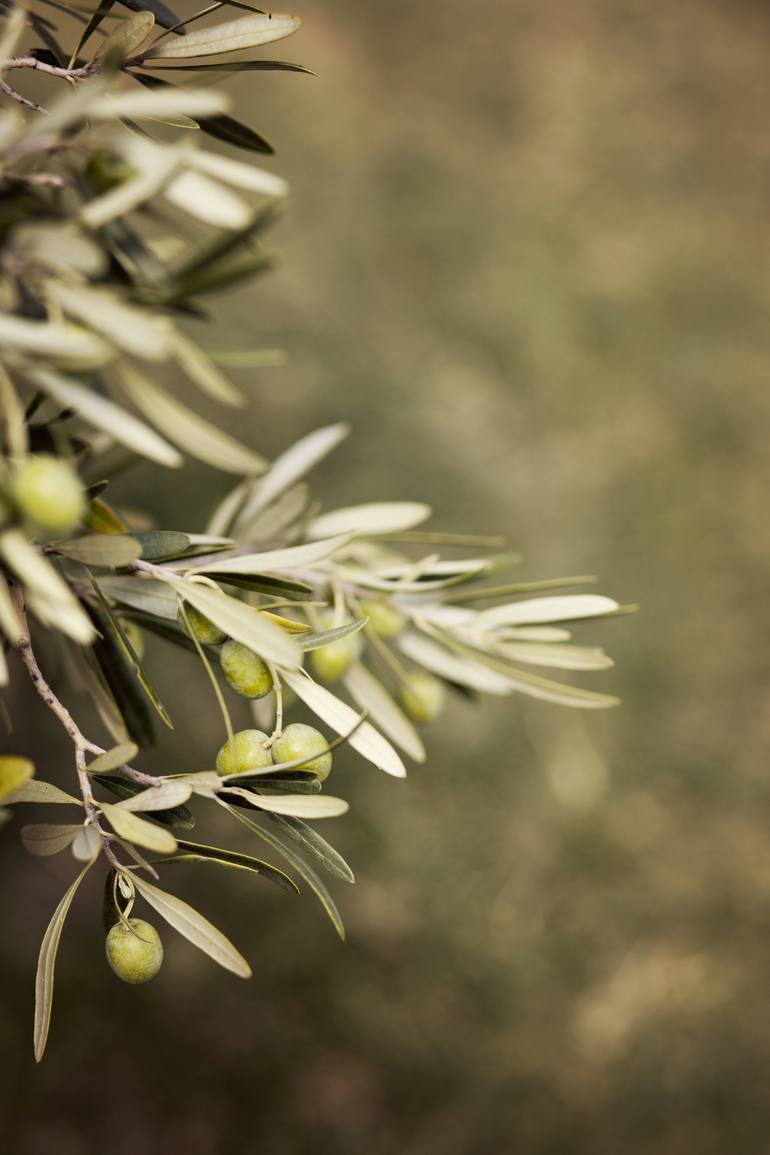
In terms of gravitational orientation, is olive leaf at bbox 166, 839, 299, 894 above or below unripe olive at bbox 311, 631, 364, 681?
below

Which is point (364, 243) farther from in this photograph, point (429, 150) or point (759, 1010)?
point (759, 1010)

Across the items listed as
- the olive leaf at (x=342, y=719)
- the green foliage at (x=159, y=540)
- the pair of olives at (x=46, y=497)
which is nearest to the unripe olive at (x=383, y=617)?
the green foliage at (x=159, y=540)

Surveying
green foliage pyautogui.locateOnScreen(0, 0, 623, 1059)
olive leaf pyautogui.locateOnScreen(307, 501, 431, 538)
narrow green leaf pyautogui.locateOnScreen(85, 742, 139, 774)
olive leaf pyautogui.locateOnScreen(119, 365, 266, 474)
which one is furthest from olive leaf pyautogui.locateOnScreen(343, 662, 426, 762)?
olive leaf pyautogui.locateOnScreen(119, 365, 266, 474)

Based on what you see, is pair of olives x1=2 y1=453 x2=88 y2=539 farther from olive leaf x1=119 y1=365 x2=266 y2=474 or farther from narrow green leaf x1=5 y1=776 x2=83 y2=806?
narrow green leaf x1=5 y1=776 x2=83 y2=806

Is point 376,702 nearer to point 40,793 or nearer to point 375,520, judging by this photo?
point 375,520

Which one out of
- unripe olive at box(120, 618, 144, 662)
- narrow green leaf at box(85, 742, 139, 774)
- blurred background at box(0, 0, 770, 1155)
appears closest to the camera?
narrow green leaf at box(85, 742, 139, 774)

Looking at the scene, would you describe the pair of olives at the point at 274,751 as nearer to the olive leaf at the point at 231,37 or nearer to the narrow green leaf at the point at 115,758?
the narrow green leaf at the point at 115,758

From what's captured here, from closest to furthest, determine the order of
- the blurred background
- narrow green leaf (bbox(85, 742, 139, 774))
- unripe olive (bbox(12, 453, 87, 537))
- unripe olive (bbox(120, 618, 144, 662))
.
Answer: unripe olive (bbox(12, 453, 87, 537)) < narrow green leaf (bbox(85, 742, 139, 774)) < unripe olive (bbox(120, 618, 144, 662)) < the blurred background
